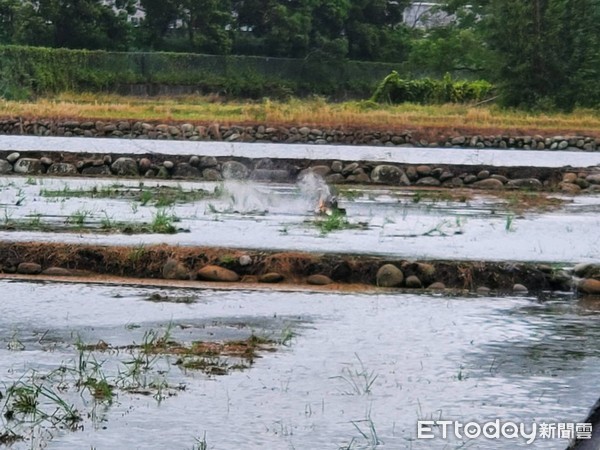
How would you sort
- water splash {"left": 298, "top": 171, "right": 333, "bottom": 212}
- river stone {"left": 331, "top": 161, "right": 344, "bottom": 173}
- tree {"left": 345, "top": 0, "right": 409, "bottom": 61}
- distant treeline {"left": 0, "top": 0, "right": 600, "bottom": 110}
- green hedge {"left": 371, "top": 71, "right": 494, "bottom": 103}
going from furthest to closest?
tree {"left": 345, "top": 0, "right": 409, "bottom": 61}
green hedge {"left": 371, "top": 71, "right": 494, "bottom": 103}
distant treeline {"left": 0, "top": 0, "right": 600, "bottom": 110}
river stone {"left": 331, "top": 161, "right": 344, "bottom": 173}
water splash {"left": 298, "top": 171, "right": 333, "bottom": 212}

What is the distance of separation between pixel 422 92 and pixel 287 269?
40.5 meters

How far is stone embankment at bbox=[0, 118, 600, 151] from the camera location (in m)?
32.5

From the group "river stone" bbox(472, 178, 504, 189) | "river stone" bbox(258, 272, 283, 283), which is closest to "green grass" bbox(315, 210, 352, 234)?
"river stone" bbox(258, 272, 283, 283)

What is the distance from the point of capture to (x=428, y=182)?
21938 mm

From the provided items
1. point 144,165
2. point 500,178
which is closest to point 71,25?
point 144,165

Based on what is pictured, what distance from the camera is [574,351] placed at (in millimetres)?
7691

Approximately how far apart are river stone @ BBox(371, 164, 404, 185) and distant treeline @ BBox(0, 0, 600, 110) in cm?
2253

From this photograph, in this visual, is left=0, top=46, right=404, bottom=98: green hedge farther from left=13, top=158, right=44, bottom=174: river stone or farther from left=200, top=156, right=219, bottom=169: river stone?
left=200, top=156, right=219, bottom=169: river stone

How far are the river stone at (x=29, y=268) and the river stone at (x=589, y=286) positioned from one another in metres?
4.41

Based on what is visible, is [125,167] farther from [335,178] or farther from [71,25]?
[71,25]

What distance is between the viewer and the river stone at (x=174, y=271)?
10695 millimetres

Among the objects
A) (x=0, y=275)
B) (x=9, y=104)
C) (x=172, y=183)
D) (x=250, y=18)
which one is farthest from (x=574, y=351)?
(x=250, y=18)

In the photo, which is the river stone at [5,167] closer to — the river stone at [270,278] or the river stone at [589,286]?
the river stone at [270,278]

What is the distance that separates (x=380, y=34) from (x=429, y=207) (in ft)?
164
